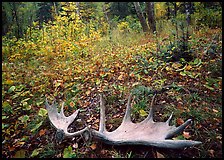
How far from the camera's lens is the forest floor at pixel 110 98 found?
226 centimetres

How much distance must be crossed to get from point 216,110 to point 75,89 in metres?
2.60

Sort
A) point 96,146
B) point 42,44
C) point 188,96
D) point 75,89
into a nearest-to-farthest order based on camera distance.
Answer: point 96,146
point 188,96
point 75,89
point 42,44

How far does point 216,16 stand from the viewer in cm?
774

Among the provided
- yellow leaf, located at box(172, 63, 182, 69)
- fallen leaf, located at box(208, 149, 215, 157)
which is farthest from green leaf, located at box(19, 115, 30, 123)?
yellow leaf, located at box(172, 63, 182, 69)

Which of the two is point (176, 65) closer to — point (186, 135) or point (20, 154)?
point (186, 135)

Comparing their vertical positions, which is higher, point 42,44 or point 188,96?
point 42,44

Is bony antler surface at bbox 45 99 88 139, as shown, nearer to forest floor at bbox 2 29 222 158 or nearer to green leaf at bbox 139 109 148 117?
forest floor at bbox 2 29 222 158

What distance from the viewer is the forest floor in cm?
226

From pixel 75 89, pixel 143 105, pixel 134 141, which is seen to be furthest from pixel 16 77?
pixel 134 141

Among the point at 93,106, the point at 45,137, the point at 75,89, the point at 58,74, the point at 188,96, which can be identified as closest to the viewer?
the point at 45,137

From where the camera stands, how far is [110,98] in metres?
3.42

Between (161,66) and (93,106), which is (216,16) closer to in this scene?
(161,66)

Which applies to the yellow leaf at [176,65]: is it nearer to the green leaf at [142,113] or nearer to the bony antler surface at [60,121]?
the green leaf at [142,113]

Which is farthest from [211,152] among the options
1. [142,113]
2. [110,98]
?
[110,98]
